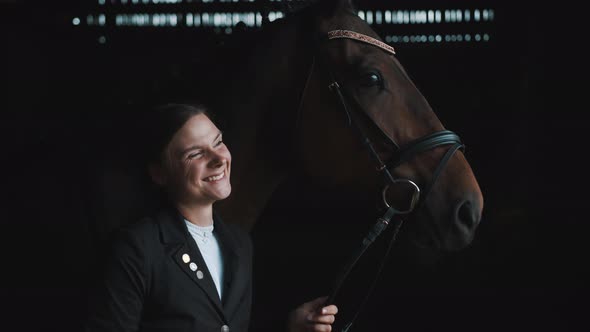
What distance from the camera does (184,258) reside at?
996 millimetres

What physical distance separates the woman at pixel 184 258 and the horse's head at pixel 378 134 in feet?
1.38

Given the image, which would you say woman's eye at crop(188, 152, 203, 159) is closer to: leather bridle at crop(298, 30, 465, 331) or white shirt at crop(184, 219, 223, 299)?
white shirt at crop(184, 219, 223, 299)

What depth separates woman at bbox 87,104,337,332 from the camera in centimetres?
95

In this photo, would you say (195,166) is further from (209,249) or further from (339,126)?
(339,126)

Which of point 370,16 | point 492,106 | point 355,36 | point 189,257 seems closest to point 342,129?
point 355,36

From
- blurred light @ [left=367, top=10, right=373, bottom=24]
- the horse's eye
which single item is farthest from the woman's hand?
blurred light @ [left=367, top=10, right=373, bottom=24]

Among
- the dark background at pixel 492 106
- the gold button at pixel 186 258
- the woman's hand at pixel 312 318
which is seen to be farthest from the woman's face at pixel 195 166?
the dark background at pixel 492 106

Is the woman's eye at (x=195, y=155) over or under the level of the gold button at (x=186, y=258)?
over

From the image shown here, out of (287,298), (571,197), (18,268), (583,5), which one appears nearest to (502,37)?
(583,5)

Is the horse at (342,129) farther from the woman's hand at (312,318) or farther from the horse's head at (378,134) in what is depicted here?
the woman's hand at (312,318)

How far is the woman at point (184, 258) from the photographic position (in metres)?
0.95

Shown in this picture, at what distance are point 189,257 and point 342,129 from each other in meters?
0.63

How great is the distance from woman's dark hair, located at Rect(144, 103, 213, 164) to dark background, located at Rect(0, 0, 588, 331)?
71 cm

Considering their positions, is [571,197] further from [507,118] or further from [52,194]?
[52,194]
